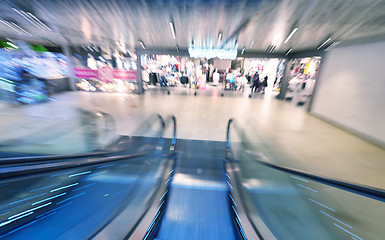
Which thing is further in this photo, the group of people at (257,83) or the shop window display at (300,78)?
the group of people at (257,83)

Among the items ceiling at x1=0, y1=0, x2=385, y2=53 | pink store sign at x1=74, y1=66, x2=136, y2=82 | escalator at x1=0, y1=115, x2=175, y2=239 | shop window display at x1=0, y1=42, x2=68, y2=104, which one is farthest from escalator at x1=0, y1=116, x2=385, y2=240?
pink store sign at x1=74, y1=66, x2=136, y2=82

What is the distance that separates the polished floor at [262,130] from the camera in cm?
365

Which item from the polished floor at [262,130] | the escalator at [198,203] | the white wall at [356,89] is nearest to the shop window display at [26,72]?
the polished floor at [262,130]

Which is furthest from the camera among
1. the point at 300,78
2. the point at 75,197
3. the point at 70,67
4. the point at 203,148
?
the point at 70,67

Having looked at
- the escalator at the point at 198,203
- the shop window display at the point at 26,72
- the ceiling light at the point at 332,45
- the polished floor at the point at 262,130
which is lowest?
the escalator at the point at 198,203

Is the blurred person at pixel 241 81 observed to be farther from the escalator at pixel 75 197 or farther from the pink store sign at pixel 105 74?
the escalator at pixel 75 197

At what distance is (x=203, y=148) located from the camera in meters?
4.05

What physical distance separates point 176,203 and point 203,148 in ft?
6.34

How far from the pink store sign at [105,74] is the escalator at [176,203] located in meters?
9.03

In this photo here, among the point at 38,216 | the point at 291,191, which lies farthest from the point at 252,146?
the point at 38,216

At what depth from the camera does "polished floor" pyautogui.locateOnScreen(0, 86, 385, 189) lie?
3652 millimetres

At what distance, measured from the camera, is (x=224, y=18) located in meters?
4.36

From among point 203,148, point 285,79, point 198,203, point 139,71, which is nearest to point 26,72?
point 139,71

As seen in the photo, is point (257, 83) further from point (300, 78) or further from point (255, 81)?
point (300, 78)
